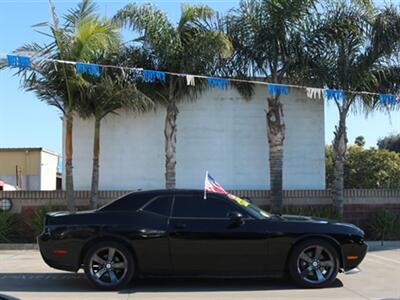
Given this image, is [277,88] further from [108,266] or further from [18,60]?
[108,266]

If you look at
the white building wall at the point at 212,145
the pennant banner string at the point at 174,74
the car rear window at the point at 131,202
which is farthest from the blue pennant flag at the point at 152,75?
the car rear window at the point at 131,202

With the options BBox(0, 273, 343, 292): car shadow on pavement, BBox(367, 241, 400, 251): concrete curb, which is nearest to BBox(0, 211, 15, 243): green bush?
BBox(0, 273, 343, 292): car shadow on pavement

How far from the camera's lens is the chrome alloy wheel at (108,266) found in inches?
347

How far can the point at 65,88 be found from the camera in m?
15.9

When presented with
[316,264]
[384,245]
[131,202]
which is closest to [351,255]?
[316,264]

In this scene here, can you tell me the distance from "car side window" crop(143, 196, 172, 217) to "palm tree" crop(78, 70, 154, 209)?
22.9 ft

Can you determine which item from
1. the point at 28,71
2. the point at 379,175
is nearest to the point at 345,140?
the point at 28,71

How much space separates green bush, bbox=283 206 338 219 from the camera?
54.7ft

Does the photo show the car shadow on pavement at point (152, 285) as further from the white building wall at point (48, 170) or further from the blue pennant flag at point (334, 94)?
the white building wall at point (48, 170)

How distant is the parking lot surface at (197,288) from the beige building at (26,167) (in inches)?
872

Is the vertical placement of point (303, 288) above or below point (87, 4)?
below

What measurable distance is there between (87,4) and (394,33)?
27.7 ft

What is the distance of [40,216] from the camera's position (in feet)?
53.0

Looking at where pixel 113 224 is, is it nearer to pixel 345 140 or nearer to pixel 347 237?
pixel 347 237
